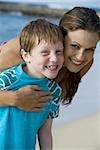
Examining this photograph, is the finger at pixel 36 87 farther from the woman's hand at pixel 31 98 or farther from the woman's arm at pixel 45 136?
the woman's arm at pixel 45 136

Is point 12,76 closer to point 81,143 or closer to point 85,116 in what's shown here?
point 81,143

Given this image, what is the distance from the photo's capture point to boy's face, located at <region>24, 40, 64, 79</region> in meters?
1.05

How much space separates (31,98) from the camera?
1.13 meters

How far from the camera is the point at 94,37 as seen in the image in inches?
43.8

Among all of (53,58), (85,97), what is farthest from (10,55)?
(85,97)

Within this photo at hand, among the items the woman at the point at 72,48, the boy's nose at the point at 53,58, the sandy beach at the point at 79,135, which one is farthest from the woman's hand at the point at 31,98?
the sandy beach at the point at 79,135

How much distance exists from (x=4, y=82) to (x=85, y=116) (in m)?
1.07

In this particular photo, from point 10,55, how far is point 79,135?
2.97 ft

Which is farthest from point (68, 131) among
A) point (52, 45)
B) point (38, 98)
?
point (52, 45)

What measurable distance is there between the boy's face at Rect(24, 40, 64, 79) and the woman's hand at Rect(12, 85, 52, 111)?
0.06m

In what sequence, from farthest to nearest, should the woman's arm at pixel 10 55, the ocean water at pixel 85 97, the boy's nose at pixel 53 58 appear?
the ocean water at pixel 85 97 → the woman's arm at pixel 10 55 → the boy's nose at pixel 53 58

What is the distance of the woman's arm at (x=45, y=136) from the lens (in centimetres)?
118

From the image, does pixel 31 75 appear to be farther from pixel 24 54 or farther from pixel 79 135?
pixel 79 135

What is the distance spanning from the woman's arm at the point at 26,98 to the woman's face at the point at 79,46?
0.13 m
